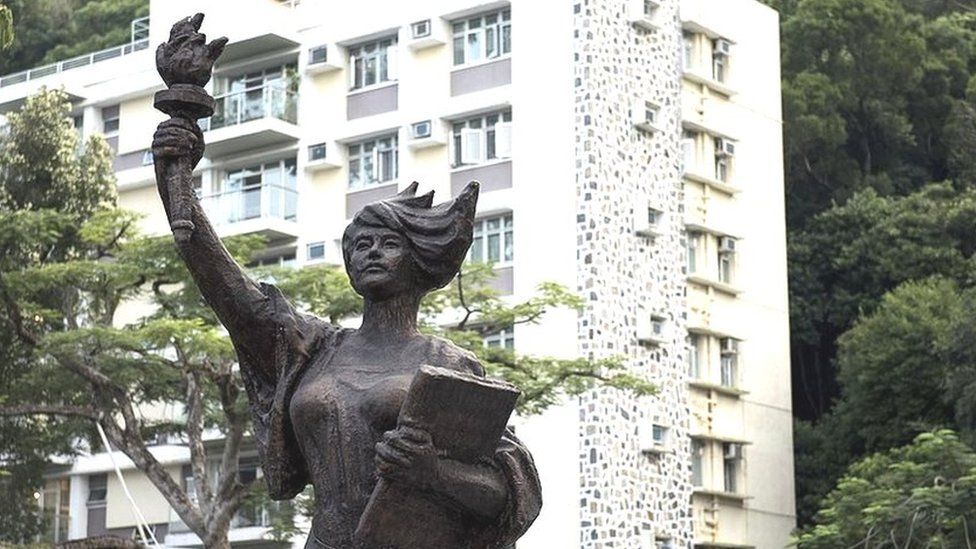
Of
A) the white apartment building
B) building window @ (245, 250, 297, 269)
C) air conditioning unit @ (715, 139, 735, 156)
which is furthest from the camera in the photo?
air conditioning unit @ (715, 139, 735, 156)

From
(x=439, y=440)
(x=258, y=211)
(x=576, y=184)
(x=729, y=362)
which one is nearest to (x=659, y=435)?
(x=729, y=362)

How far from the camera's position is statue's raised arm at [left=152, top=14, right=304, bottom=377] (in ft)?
24.1

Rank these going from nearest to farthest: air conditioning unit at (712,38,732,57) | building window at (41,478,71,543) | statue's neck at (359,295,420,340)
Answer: statue's neck at (359,295,420,340) < air conditioning unit at (712,38,732,57) < building window at (41,478,71,543)

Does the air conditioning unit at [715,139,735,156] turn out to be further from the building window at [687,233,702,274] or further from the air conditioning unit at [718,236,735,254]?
the building window at [687,233,702,274]

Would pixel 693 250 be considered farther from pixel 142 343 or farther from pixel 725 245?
pixel 142 343

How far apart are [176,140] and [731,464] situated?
42372 millimetres

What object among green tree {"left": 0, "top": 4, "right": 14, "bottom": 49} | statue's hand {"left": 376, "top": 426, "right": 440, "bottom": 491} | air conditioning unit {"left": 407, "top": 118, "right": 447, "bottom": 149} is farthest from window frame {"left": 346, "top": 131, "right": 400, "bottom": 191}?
statue's hand {"left": 376, "top": 426, "right": 440, "bottom": 491}

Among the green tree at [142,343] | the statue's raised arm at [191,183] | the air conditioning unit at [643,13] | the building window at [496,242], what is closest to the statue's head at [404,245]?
the statue's raised arm at [191,183]

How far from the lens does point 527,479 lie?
7242 millimetres

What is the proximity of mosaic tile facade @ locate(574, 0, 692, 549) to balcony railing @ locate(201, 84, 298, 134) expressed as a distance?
7420 mm

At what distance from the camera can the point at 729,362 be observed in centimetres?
4944

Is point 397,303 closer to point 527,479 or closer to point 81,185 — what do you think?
point 527,479

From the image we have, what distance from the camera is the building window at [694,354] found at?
48156 mm

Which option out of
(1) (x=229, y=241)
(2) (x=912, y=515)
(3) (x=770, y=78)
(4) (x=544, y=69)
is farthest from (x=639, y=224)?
(2) (x=912, y=515)
